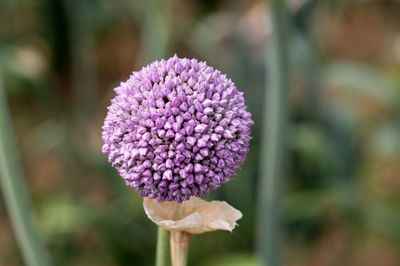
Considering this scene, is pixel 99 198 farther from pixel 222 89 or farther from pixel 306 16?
pixel 222 89

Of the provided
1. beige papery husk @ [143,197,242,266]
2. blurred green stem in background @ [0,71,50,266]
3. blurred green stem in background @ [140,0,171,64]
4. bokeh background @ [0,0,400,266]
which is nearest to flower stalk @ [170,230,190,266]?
beige papery husk @ [143,197,242,266]

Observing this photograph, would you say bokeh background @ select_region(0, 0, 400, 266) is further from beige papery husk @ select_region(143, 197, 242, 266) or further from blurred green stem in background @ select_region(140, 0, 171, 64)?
beige papery husk @ select_region(143, 197, 242, 266)

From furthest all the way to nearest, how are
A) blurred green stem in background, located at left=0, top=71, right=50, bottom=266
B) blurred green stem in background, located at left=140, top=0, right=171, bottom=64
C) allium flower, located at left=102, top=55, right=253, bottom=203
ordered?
1. blurred green stem in background, located at left=140, top=0, right=171, bottom=64
2. blurred green stem in background, located at left=0, top=71, right=50, bottom=266
3. allium flower, located at left=102, top=55, right=253, bottom=203

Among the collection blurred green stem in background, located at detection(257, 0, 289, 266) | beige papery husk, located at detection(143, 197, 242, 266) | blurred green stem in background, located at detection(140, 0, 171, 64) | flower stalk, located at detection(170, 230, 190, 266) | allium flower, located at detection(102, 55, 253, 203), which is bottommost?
flower stalk, located at detection(170, 230, 190, 266)

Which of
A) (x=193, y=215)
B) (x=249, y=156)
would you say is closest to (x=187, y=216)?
(x=193, y=215)

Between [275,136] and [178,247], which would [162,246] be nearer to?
[178,247]

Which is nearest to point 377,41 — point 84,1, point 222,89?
point 84,1

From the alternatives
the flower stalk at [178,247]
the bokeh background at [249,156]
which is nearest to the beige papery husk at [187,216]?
the flower stalk at [178,247]
